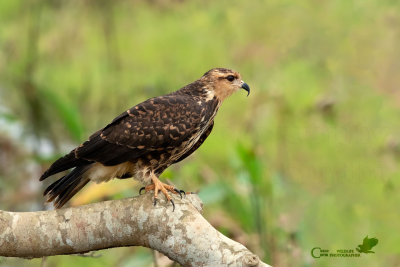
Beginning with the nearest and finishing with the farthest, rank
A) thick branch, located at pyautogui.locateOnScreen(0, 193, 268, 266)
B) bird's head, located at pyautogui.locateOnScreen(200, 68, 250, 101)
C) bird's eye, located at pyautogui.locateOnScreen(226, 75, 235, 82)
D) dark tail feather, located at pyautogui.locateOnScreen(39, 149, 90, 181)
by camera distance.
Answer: thick branch, located at pyautogui.locateOnScreen(0, 193, 268, 266), dark tail feather, located at pyautogui.locateOnScreen(39, 149, 90, 181), bird's head, located at pyautogui.locateOnScreen(200, 68, 250, 101), bird's eye, located at pyautogui.locateOnScreen(226, 75, 235, 82)

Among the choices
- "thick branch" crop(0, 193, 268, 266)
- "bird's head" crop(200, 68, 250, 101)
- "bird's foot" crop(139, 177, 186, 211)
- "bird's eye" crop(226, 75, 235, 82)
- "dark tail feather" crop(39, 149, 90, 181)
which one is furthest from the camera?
"bird's eye" crop(226, 75, 235, 82)

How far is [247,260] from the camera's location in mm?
2756

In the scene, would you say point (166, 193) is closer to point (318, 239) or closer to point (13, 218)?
point (13, 218)

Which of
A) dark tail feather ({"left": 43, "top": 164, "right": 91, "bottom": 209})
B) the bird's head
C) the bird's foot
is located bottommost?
the bird's foot

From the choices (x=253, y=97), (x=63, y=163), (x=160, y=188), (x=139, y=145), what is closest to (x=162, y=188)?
(x=160, y=188)

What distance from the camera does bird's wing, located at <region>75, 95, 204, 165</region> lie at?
11.9 feet

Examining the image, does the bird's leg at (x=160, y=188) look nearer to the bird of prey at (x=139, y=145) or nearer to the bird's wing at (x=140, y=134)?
the bird of prey at (x=139, y=145)

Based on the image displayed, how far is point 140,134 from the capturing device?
3.67 metres

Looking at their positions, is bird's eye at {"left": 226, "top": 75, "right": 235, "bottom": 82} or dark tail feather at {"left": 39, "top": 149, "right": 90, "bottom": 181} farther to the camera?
bird's eye at {"left": 226, "top": 75, "right": 235, "bottom": 82}

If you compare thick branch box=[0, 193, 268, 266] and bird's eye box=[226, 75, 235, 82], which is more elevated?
bird's eye box=[226, 75, 235, 82]

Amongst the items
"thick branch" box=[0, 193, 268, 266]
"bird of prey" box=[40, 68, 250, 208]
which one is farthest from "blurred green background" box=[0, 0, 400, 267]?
"thick branch" box=[0, 193, 268, 266]

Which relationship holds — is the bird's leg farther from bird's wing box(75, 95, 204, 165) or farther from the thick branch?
bird's wing box(75, 95, 204, 165)

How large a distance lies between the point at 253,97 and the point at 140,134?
514cm

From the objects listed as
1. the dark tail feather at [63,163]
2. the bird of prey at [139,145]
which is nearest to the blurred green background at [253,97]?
the bird of prey at [139,145]
